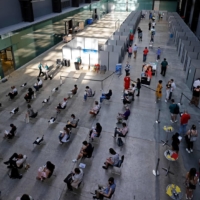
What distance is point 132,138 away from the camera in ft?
39.5

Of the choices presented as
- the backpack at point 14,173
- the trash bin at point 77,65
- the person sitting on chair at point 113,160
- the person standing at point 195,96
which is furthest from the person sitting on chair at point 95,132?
the trash bin at point 77,65

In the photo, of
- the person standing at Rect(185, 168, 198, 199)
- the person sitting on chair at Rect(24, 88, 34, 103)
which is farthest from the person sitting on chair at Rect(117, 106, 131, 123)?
the person sitting on chair at Rect(24, 88, 34, 103)

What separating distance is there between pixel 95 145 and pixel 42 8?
20253mm

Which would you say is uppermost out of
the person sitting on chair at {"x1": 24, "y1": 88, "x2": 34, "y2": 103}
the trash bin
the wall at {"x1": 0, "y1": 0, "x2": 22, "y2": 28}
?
the wall at {"x1": 0, "y1": 0, "x2": 22, "y2": 28}

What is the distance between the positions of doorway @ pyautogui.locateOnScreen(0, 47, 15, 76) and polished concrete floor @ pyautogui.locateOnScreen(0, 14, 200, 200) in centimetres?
174

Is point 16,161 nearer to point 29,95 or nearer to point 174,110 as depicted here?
point 29,95

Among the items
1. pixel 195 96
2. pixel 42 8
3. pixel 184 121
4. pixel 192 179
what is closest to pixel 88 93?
pixel 184 121

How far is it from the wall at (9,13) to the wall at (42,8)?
3.04 meters

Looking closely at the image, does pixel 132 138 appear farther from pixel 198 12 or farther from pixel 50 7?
pixel 198 12

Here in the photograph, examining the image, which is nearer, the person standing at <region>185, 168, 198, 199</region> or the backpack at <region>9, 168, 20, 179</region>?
the person standing at <region>185, 168, 198, 199</region>

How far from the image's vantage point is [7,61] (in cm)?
2070

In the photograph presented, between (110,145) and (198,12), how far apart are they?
114ft

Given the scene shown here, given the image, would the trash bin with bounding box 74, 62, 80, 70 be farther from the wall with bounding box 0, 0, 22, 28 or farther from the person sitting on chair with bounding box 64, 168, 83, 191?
the person sitting on chair with bounding box 64, 168, 83, 191

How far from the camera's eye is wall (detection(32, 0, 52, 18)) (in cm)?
2363
